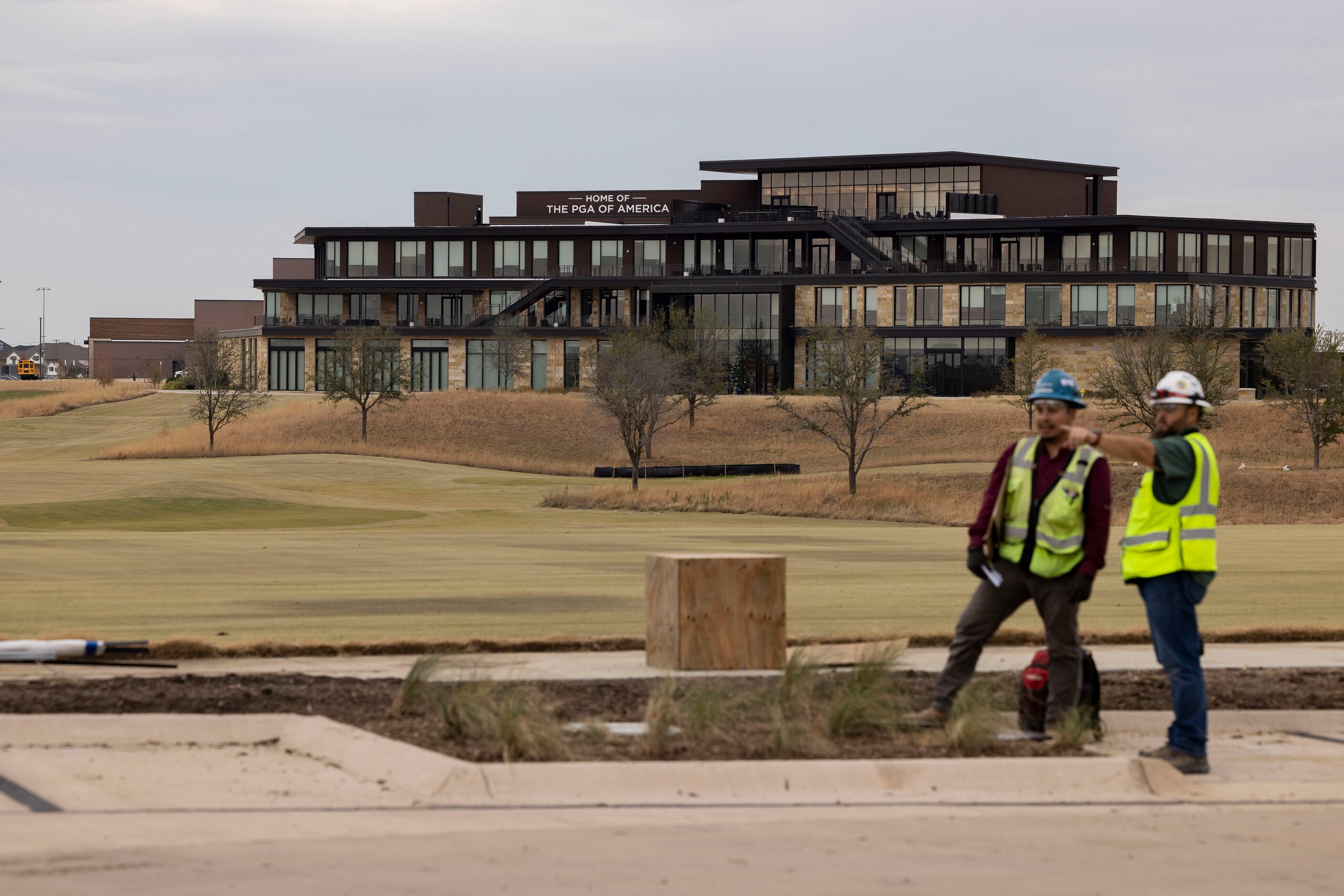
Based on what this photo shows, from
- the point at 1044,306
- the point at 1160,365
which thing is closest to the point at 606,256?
the point at 1044,306

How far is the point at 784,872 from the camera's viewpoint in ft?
23.4

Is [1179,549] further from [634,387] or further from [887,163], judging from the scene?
[887,163]

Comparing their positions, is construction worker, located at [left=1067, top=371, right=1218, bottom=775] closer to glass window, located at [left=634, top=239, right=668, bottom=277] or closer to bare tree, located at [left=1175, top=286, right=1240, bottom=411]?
bare tree, located at [left=1175, top=286, right=1240, bottom=411]

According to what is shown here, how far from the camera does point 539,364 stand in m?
109

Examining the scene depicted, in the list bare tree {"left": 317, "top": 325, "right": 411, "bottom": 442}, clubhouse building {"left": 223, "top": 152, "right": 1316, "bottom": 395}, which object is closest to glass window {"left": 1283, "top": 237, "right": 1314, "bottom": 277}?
clubhouse building {"left": 223, "top": 152, "right": 1316, "bottom": 395}

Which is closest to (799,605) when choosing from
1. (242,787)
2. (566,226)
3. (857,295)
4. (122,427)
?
(242,787)

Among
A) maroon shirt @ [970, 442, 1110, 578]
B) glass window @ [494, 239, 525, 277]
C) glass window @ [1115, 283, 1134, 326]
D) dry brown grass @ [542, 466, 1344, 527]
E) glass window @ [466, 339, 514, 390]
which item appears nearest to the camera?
maroon shirt @ [970, 442, 1110, 578]

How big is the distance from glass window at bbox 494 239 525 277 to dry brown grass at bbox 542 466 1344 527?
59359 mm

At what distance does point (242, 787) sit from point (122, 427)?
3319 inches

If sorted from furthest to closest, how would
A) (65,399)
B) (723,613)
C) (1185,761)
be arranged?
(65,399), (723,613), (1185,761)

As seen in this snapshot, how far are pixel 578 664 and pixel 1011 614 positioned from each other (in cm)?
398

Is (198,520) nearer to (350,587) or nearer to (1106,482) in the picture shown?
(350,587)

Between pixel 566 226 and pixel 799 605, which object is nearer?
pixel 799 605

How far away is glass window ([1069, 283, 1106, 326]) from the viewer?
98625mm
